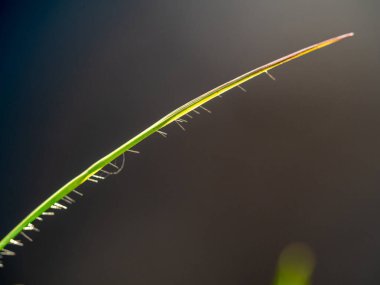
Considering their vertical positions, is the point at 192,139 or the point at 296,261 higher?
the point at 192,139

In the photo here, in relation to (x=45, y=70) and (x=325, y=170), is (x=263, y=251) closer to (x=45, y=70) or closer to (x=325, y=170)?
(x=325, y=170)

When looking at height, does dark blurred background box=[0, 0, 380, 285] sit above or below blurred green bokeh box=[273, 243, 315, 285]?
above

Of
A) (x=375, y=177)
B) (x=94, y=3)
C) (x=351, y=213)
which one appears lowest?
(x=351, y=213)

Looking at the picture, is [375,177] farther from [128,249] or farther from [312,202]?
[128,249]

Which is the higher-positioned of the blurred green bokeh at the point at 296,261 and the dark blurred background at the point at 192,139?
the dark blurred background at the point at 192,139

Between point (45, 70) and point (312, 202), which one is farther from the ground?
point (45, 70)

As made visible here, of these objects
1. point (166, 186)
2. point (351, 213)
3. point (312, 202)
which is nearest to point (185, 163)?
point (166, 186)

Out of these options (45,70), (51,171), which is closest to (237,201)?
(51,171)
